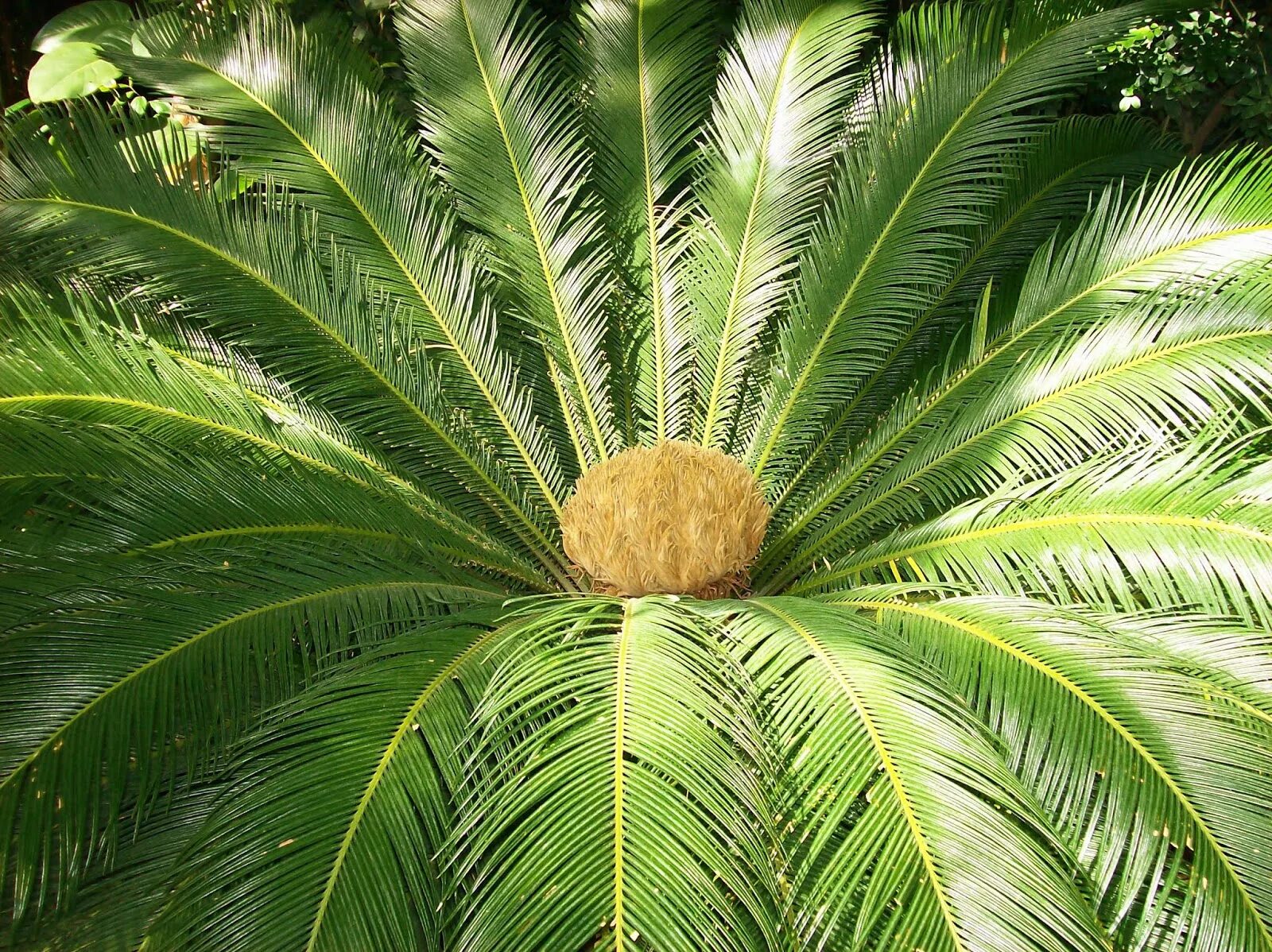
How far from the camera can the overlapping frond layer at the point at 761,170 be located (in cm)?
272

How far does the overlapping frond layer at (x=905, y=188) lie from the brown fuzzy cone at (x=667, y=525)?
18.5 inches

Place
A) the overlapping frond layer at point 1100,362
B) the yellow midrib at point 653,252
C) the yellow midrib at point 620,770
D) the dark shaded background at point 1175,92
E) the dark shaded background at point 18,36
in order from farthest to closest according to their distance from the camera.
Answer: the dark shaded background at point 18,36 < the dark shaded background at point 1175,92 < the yellow midrib at point 653,252 < the overlapping frond layer at point 1100,362 < the yellow midrib at point 620,770

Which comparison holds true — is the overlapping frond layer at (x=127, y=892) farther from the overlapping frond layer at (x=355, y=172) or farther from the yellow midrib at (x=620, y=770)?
the overlapping frond layer at (x=355, y=172)

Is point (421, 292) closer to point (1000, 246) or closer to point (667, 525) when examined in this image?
point (667, 525)

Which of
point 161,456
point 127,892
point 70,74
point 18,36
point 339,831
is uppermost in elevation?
point 18,36

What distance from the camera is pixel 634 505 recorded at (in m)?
2.20

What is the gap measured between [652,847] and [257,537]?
1.00 meters

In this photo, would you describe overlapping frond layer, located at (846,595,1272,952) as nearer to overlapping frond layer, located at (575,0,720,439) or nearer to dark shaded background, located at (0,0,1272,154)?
overlapping frond layer, located at (575,0,720,439)

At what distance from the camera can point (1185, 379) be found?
190 cm

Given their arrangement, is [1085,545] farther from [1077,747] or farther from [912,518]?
[912,518]

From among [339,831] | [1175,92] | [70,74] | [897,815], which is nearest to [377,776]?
[339,831]

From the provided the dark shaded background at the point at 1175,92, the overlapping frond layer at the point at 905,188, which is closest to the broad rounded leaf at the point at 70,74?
the dark shaded background at the point at 1175,92

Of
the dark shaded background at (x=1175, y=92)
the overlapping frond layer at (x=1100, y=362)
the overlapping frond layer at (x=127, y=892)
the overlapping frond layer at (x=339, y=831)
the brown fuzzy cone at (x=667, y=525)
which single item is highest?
the dark shaded background at (x=1175, y=92)

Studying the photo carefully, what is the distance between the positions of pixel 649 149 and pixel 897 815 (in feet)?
7.24
